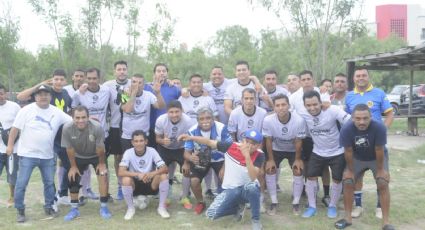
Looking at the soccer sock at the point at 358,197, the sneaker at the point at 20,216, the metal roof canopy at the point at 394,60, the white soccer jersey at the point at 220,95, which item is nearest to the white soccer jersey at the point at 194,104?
the white soccer jersey at the point at 220,95

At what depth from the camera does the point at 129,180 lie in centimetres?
609

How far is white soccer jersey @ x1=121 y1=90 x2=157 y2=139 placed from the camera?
6.71m

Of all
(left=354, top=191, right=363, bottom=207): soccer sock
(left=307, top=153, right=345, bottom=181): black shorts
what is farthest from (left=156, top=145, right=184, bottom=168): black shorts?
(left=354, top=191, right=363, bottom=207): soccer sock

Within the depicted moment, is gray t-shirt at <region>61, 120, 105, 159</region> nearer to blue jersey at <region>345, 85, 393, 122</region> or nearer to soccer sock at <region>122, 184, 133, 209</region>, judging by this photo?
soccer sock at <region>122, 184, 133, 209</region>

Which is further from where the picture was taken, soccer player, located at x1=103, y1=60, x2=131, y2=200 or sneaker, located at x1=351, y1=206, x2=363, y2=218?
soccer player, located at x1=103, y1=60, x2=131, y2=200

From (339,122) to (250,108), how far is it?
1211mm

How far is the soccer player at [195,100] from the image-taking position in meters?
6.92

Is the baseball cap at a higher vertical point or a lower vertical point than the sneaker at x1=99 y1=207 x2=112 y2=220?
higher

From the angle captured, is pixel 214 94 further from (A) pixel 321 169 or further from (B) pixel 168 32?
(B) pixel 168 32

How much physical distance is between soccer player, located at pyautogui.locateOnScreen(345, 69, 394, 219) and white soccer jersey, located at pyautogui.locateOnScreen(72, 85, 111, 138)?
3548mm

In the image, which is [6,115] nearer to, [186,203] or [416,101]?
[186,203]

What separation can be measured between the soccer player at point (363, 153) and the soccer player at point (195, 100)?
2205 millimetres

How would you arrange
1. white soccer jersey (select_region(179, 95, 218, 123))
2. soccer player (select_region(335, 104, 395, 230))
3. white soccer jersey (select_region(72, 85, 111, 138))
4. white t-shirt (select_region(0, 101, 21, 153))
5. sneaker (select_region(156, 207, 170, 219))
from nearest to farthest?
soccer player (select_region(335, 104, 395, 230)), sneaker (select_region(156, 207, 170, 219)), white soccer jersey (select_region(72, 85, 111, 138)), white t-shirt (select_region(0, 101, 21, 153)), white soccer jersey (select_region(179, 95, 218, 123))

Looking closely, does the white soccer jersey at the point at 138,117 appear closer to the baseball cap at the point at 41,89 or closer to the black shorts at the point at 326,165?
the baseball cap at the point at 41,89
